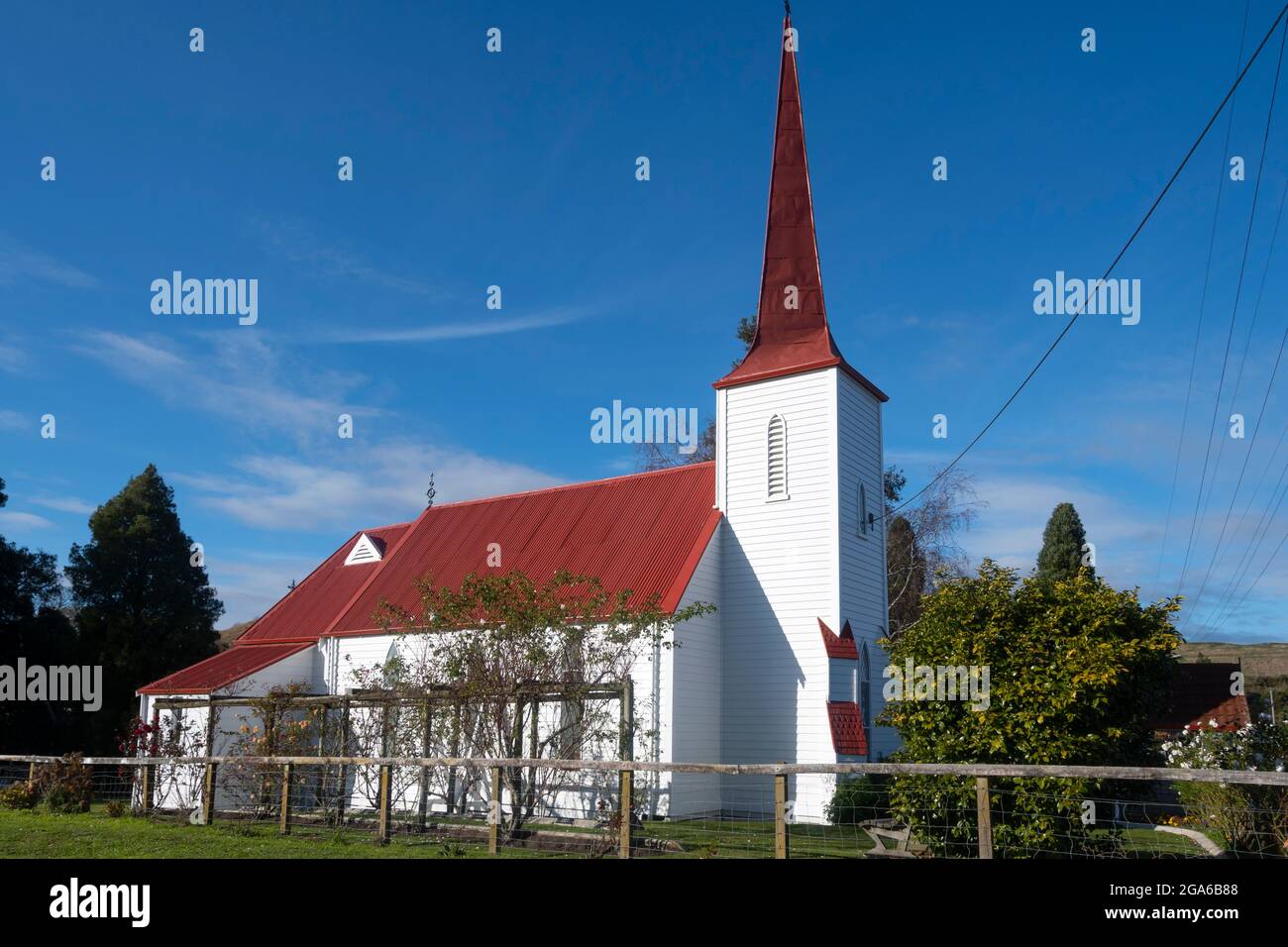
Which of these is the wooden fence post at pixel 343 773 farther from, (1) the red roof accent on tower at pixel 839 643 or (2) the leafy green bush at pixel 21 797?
(1) the red roof accent on tower at pixel 839 643

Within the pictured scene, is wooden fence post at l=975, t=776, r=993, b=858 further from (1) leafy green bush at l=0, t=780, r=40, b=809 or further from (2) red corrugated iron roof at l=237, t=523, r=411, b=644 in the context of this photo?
(2) red corrugated iron roof at l=237, t=523, r=411, b=644

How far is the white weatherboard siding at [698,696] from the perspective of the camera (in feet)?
64.0

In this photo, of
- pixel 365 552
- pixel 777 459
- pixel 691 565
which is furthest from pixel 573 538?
pixel 365 552

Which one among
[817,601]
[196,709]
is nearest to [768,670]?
[817,601]

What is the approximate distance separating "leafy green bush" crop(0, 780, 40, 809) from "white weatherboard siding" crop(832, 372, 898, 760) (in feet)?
54.1

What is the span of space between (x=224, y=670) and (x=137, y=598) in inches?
515

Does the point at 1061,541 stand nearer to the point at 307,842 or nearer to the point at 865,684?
the point at 865,684

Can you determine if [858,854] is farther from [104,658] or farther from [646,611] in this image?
[104,658]

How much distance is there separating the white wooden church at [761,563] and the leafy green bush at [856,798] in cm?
60

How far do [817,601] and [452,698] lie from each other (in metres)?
8.64

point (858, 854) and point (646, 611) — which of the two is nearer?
point (858, 854)

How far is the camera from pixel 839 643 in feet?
66.9
